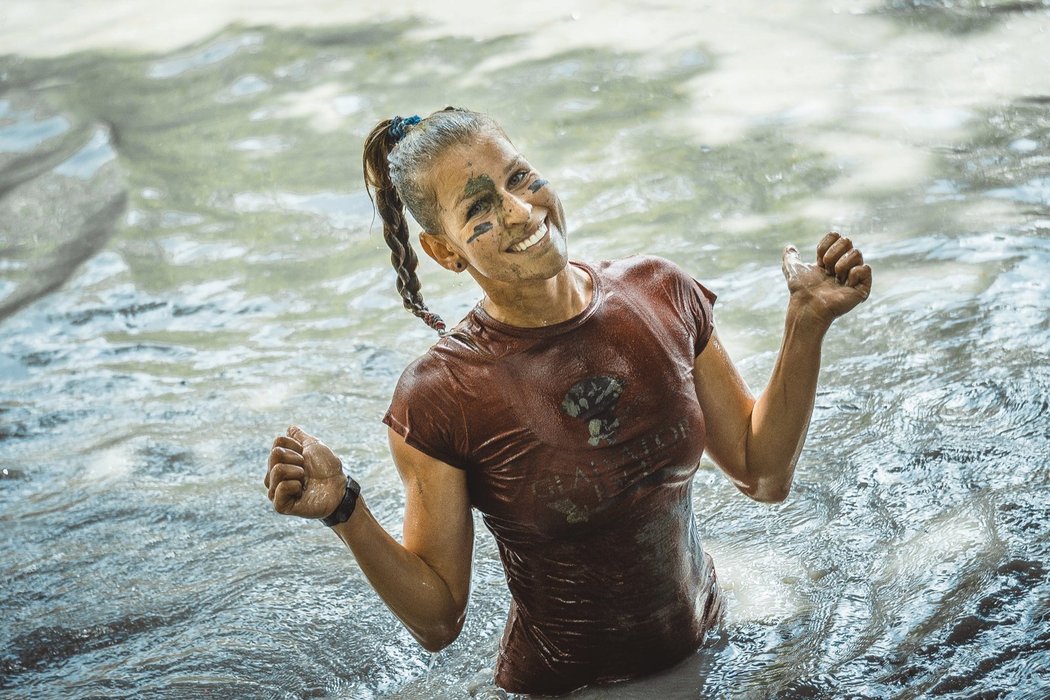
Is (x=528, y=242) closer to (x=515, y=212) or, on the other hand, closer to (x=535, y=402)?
(x=515, y=212)

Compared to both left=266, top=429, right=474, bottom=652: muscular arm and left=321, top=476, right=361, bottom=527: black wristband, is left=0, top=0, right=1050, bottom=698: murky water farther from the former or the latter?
left=321, top=476, right=361, bottom=527: black wristband

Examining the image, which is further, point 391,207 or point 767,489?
point 767,489

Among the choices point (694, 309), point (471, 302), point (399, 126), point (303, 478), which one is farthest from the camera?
point (471, 302)

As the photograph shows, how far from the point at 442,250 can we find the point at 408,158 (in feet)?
0.68

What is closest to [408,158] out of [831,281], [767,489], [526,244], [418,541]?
[526,244]

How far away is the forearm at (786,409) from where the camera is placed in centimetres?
261

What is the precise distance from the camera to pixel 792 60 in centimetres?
791

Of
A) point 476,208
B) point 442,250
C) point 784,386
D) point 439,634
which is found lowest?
point 439,634

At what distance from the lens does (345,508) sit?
244cm

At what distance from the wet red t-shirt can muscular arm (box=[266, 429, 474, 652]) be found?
0.05 metres

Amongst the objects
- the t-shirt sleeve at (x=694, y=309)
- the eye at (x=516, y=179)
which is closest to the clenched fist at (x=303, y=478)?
the eye at (x=516, y=179)

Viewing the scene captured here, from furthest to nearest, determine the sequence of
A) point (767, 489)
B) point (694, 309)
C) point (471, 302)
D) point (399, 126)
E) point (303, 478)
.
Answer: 1. point (471, 302)
2. point (767, 489)
3. point (694, 309)
4. point (399, 126)
5. point (303, 478)

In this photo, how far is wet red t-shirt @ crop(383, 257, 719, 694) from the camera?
253 centimetres

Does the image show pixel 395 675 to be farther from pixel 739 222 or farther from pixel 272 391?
pixel 739 222
